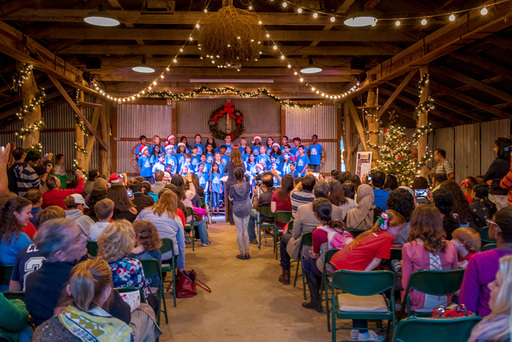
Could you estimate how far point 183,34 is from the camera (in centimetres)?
910

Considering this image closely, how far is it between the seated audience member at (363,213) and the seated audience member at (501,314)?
331 cm

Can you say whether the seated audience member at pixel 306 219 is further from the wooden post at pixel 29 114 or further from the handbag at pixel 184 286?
the wooden post at pixel 29 114

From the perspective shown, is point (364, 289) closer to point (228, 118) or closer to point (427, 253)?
point (427, 253)

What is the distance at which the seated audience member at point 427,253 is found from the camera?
3.34 metres

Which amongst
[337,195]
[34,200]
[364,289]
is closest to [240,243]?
[337,195]

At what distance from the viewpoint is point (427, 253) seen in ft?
11.0

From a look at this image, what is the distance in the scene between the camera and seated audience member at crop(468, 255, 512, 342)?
166cm

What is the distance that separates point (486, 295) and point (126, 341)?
2.10 meters

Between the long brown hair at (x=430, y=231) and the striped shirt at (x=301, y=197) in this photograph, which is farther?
the striped shirt at (x=301, y=197)

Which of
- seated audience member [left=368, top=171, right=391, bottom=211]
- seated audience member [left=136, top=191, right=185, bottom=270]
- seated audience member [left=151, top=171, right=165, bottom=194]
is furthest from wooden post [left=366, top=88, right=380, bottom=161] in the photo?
seated audience member [left=136, top=191, right=185, bottom=270]

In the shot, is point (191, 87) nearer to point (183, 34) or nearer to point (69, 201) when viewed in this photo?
point (183, 34)

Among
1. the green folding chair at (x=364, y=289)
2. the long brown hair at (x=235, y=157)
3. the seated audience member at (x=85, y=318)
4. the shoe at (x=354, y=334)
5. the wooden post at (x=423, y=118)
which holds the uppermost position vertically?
the wooden post at (x=423, y=118)

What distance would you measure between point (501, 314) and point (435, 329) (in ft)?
2.21

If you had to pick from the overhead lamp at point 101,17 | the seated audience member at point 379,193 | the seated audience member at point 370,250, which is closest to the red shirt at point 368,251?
the seated audience member at point 370,250
